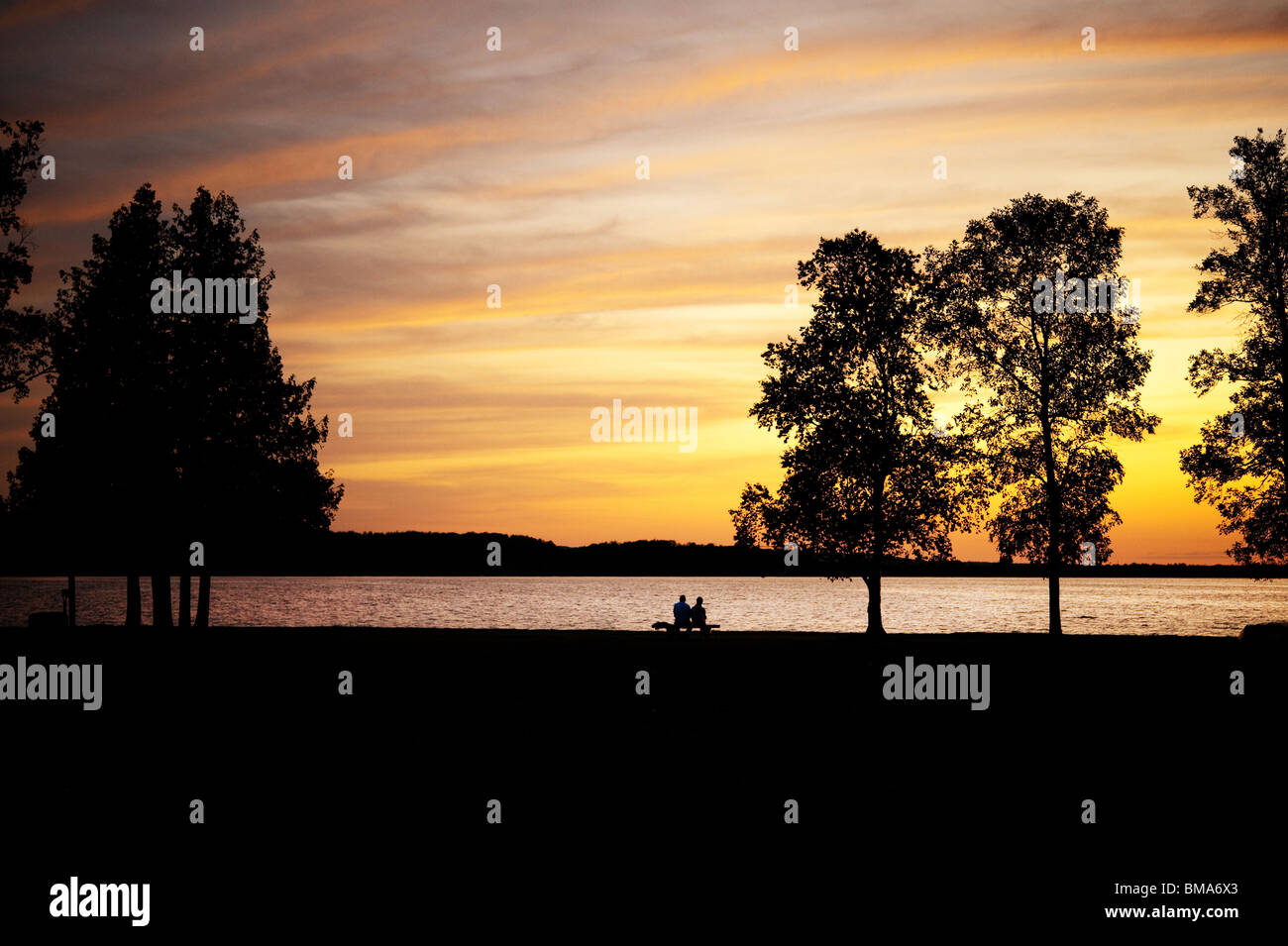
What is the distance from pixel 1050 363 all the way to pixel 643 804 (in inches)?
1320

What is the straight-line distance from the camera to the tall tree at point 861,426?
42750 mm

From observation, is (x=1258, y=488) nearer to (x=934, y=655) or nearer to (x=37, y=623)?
(x=934, y=655)

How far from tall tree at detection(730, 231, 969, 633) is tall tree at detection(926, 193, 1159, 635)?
6.78ft

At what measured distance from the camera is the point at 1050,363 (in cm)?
4106

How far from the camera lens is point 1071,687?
78.2 ft

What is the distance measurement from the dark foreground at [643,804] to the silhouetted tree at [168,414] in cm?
2039

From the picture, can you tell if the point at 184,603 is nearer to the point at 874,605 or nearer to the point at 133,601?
the point at 133,601

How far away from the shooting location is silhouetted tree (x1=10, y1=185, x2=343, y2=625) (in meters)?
43.0

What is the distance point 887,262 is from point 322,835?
36525mm
